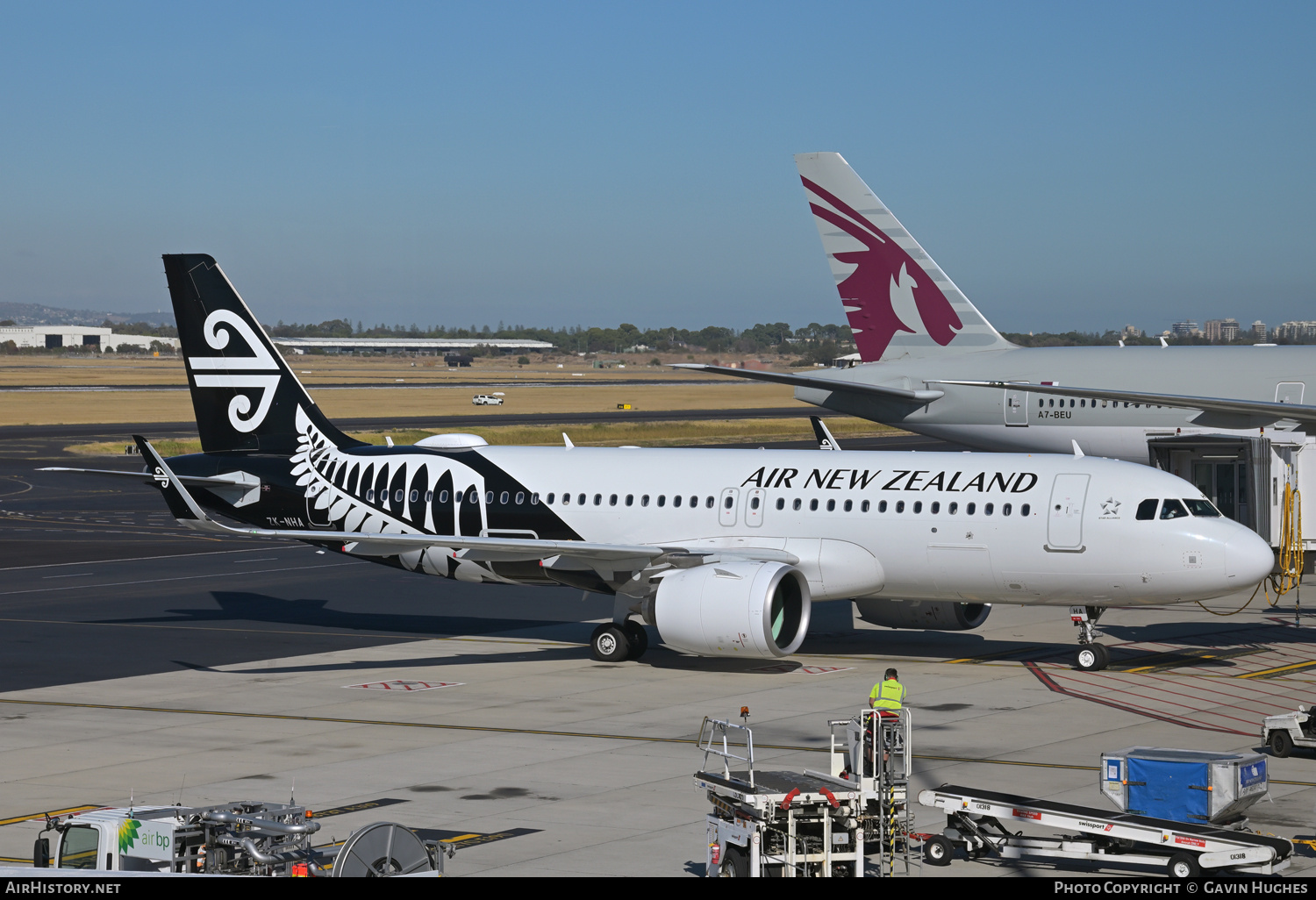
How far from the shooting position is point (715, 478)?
102 feet

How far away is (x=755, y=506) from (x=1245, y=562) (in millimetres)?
9124

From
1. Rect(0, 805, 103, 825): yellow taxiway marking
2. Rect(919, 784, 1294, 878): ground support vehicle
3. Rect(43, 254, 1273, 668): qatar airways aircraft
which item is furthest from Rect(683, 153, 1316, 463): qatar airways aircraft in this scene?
Rect(919, 784, 1294, 878): ground support vehicle

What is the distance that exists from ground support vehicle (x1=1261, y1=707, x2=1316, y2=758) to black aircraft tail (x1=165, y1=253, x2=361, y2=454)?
66.4 ft

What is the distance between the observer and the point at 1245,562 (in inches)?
1080

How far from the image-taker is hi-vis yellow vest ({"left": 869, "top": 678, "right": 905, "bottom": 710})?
19484 mm

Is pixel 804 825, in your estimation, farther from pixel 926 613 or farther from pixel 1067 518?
pixel 926 613

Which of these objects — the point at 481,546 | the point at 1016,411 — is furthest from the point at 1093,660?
the point at 1016,411

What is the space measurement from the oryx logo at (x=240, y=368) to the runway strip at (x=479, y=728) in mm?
9567

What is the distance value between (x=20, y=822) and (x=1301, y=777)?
16.3m

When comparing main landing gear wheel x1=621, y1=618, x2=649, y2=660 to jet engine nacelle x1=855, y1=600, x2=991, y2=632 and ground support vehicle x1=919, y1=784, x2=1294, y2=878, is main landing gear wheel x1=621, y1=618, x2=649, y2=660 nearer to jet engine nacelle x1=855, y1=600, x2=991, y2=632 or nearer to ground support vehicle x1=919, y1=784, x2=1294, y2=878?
jet engine nacelle x1=855, y1=600, x2=991, y2=632

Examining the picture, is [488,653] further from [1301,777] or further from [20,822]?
[1301,777]

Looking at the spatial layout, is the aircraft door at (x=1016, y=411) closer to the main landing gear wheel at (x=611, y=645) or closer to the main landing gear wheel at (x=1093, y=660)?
the main landing gear wheel at (x=1093, y=660)

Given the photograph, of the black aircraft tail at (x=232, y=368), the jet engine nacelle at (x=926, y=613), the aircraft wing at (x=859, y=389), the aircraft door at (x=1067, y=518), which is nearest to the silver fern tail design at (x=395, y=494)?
the black aircraft tail at (x=232, y=368)
